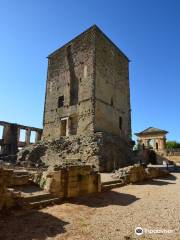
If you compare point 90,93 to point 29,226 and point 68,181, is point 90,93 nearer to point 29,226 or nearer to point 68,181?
point 68,181

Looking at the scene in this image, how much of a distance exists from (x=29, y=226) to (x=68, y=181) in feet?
9.32

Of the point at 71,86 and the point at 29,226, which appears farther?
the point at 71,86

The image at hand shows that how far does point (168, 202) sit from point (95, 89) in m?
13.6

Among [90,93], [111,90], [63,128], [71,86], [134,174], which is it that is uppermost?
[71,86]

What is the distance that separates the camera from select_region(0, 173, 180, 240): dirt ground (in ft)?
13.0

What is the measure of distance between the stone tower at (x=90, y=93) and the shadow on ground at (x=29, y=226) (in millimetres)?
11732

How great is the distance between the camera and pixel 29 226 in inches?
171

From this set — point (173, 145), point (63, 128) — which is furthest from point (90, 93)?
point (173, 145)

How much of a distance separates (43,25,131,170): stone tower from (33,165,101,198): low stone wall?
334 inches

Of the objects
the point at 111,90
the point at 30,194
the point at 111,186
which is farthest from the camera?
the point at 111,90

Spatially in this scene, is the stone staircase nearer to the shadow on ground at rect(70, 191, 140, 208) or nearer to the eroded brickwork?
the shadow on ground at rect(70, 191, 140, 208)

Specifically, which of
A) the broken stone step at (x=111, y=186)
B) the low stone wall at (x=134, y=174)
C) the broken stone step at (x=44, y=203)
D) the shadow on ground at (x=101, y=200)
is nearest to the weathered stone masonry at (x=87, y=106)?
the low stone wall at (x=134, y=174)

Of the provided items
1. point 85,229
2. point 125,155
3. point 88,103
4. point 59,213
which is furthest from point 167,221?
point 88,103

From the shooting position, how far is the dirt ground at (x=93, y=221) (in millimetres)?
3955
